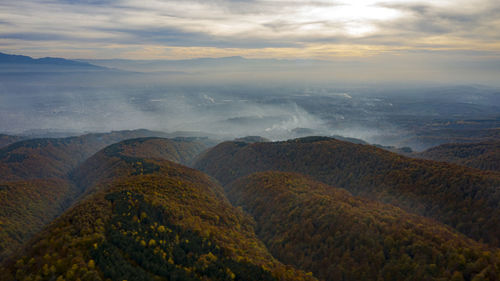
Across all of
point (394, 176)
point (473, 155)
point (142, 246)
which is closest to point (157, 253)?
point (142, 246)

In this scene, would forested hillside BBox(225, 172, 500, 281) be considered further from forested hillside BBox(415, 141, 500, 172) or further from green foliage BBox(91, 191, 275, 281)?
forested hillside BBox(415, 141, 500, 172)

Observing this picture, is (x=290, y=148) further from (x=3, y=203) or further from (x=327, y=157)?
(x=3, y=203)

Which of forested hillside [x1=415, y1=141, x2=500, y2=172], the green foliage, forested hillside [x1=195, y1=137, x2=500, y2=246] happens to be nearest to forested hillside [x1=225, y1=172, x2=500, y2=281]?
forested hillside [x1=195, y1=137, x2=500, y2=246]

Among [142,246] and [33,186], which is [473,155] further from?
[33,186]

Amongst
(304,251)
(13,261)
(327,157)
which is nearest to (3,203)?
(13,261)

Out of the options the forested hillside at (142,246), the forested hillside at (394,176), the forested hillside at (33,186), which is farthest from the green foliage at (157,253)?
the forested hillside at (394,176)
